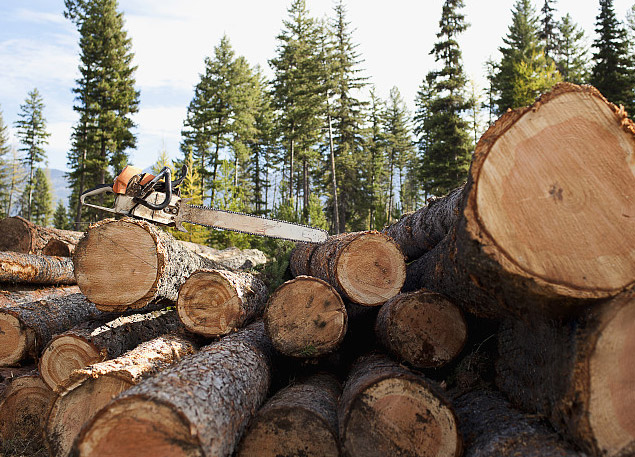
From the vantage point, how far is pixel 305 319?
249 centimetres

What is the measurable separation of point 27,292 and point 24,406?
2246 mm

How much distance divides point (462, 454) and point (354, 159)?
24.4 m

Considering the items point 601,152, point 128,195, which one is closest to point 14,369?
point 128,195

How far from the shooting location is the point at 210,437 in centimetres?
162

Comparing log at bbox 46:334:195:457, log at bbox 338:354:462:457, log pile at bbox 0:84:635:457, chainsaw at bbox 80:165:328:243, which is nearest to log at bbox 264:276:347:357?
log pile at bbox 0:84:635:457

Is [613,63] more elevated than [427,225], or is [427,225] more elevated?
[613,63]

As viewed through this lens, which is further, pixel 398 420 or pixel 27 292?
pixel 27 292

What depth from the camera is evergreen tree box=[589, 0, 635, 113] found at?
18.5 metres

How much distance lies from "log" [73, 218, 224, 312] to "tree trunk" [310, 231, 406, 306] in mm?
1292

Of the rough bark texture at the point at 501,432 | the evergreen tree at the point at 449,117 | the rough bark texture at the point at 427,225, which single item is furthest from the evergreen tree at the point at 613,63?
the rough bark texture at the point at 501,432

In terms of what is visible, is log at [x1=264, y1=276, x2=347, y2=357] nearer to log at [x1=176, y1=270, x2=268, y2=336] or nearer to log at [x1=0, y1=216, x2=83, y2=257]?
log at [x1=176, y1=270, x2=268, y2=336]

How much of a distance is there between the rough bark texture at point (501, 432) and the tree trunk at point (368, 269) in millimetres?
917

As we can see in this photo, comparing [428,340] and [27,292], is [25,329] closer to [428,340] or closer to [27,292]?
[27,292]

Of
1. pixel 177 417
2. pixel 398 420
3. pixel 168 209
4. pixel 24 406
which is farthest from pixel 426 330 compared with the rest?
pixel 24 406
